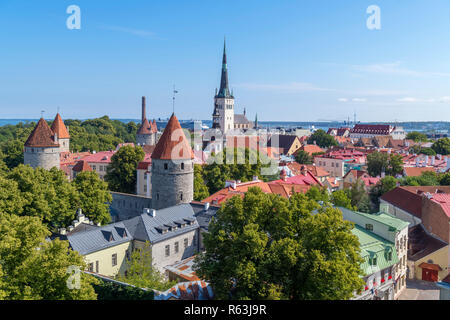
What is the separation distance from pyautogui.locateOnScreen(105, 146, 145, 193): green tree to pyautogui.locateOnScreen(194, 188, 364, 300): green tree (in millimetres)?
29192

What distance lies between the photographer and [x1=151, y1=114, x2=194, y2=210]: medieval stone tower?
104 ft

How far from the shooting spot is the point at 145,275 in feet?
69.5

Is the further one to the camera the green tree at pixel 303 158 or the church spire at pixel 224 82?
A: the church spire at pixel 224 82

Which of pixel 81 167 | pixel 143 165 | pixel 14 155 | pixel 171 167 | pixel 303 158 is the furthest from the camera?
pixel 303 158

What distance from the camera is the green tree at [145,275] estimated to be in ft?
62.6

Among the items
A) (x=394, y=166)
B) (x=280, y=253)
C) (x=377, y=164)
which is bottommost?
(x=280, y=253)

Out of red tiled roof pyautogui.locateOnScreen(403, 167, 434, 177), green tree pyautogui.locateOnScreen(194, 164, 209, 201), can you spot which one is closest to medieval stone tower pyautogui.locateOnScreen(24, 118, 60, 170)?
green tree pyautogui.locateOnScreen(194, 164, 209, 201)

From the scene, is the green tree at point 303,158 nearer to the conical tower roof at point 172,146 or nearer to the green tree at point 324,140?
the green tree at point 324,140

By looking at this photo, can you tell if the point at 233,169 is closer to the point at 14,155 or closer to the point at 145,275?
the point at 145,275

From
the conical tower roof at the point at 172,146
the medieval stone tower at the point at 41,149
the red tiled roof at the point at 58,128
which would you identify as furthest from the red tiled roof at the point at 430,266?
the red tiled roof at the point at 58,128

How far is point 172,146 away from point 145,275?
1274cm

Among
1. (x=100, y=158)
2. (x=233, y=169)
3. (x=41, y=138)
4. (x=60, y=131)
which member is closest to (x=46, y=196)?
(x=41, y=138)

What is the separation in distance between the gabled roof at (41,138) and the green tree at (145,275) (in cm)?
2566
